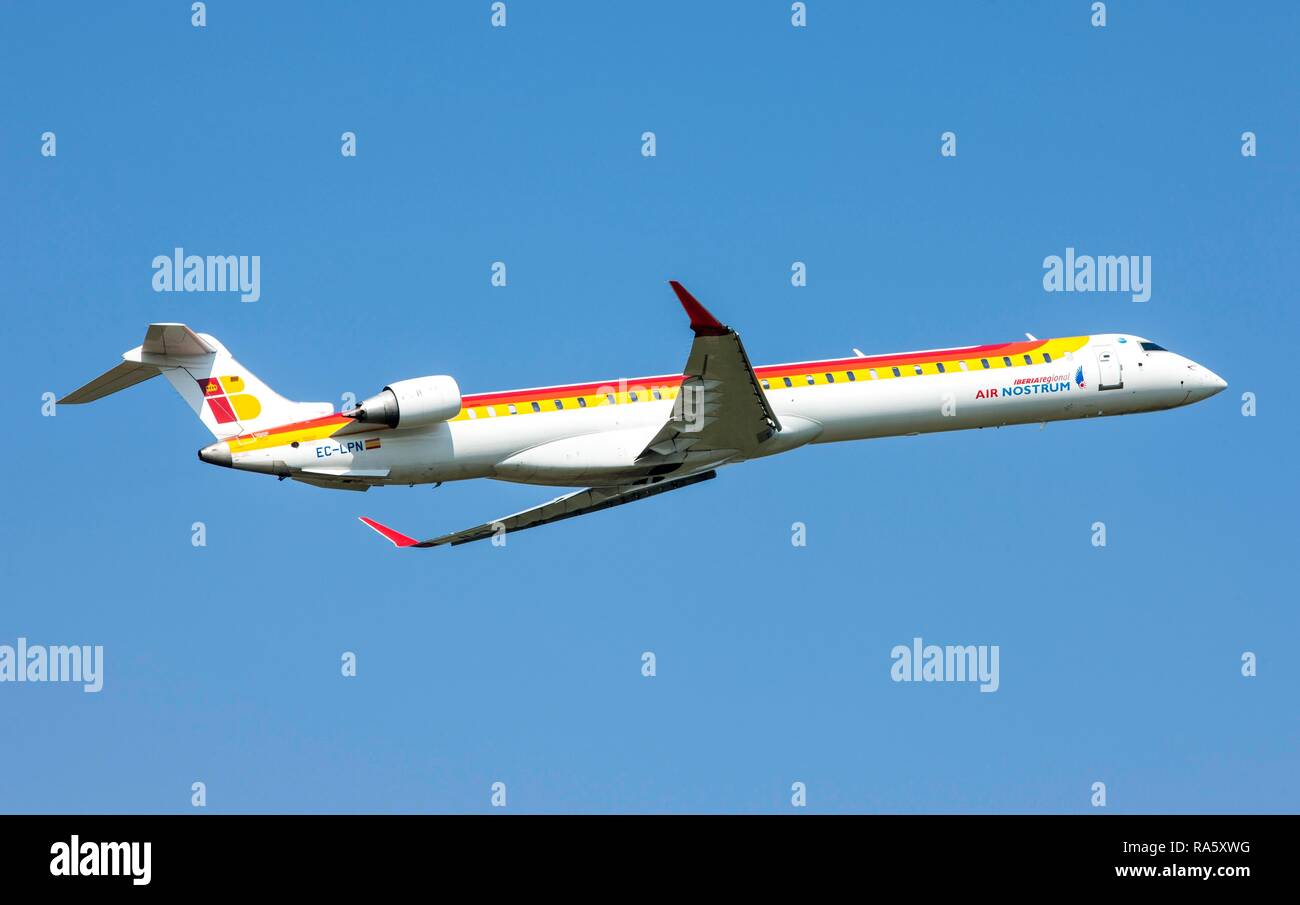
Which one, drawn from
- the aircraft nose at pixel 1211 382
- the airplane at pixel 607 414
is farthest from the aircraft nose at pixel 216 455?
the aircraft nose at pixel 1211 382

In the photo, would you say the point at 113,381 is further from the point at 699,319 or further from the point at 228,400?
the point at 699,319

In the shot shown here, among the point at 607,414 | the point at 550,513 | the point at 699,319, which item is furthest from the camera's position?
the point at 550,513

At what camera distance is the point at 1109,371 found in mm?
41719

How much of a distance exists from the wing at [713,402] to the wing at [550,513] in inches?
101

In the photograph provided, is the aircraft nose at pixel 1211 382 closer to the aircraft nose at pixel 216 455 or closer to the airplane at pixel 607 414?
the airplane at pixel 607 414

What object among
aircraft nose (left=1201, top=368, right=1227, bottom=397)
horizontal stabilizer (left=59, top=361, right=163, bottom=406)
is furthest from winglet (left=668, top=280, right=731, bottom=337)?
aircraft nose (left=1201, top=368, right=1227, bottom=397)

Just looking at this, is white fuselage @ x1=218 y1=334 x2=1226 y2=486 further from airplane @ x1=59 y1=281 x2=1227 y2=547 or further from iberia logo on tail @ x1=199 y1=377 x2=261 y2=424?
iberia logo on tail @ x1=199 y1=377 x2=261 y2=424

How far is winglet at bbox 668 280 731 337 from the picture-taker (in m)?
32.8

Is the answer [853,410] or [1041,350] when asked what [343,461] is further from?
[1041,350]

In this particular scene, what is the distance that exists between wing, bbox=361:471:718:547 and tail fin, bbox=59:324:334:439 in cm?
472

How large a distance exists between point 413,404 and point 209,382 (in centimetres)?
471

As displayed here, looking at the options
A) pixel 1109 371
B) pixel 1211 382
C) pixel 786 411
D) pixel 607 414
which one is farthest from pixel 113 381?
pixel 1211 382

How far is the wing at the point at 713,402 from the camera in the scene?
33562 mm
